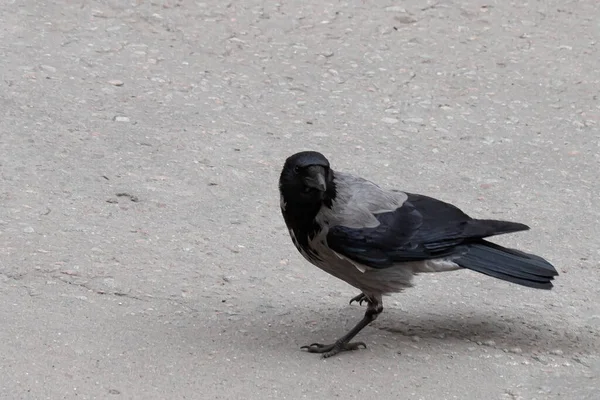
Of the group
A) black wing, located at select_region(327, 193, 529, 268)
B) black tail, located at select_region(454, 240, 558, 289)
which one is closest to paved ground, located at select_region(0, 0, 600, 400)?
black tail, located at select_region(454, 240, 558, 289)

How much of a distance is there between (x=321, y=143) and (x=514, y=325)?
6.72ft

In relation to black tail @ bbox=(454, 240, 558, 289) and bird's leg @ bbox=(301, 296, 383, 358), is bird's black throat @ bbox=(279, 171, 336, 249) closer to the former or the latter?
bird's leg @ bbox=(301, 296, 383, 358)

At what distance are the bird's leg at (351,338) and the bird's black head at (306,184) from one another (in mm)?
485

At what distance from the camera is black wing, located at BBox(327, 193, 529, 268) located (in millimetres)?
4418

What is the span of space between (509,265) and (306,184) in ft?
3.11

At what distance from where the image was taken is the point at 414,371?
433 centimetres

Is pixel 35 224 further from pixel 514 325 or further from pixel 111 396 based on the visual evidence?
pixel 514 325

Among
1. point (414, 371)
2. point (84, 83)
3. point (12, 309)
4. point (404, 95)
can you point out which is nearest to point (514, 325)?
point (414, 371)

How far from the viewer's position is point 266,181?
A: 19.6 feet

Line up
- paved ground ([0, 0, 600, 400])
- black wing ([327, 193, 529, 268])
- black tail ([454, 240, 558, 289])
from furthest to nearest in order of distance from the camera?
black tail ([454, 240, 558, 289]) < black wing ([327, 193, 529, 268]) < paved ground ([0, 0, 600, 400])

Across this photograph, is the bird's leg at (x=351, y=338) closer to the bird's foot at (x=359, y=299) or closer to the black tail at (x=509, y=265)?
the bird's foot at (x=359, y=299)

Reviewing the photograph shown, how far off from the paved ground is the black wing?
0.39 metres

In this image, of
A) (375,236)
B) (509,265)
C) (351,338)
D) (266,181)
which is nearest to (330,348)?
(351,338)

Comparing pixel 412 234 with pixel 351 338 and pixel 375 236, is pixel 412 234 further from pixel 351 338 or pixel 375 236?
pixel 351 338
